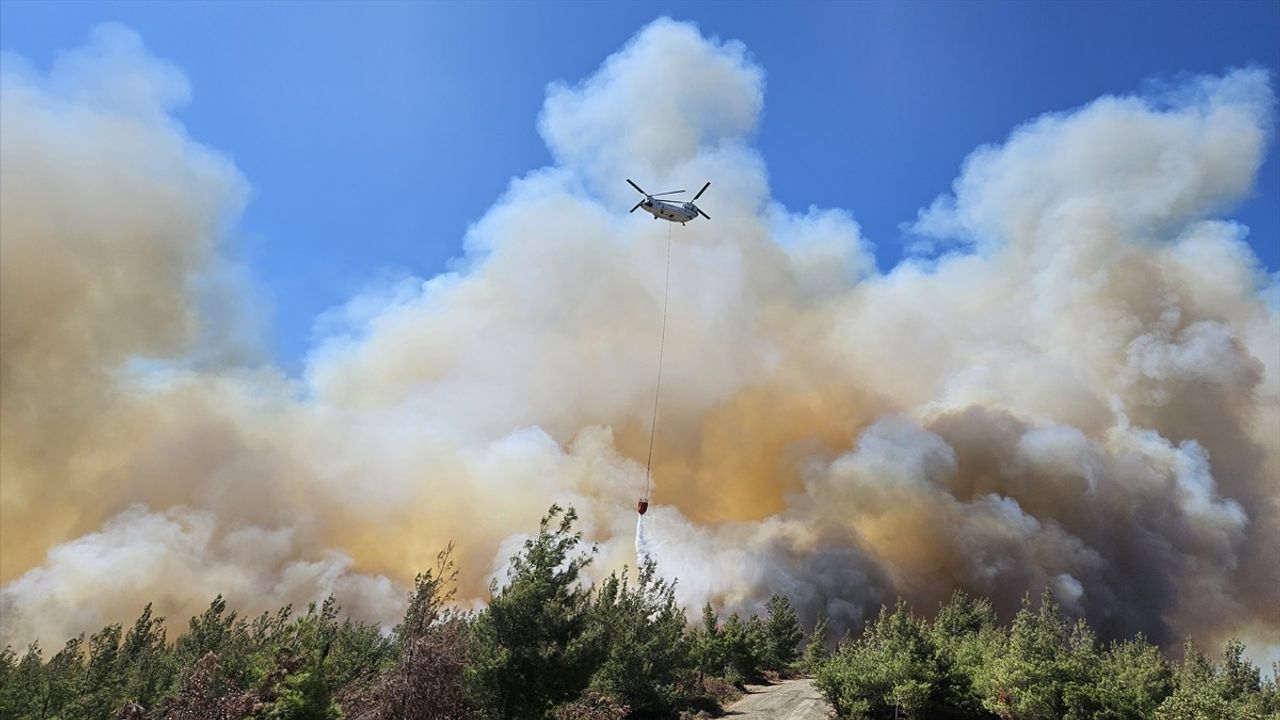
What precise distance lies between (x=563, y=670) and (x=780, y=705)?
3873cm

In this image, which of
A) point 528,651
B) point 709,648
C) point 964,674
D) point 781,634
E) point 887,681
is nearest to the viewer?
point 528,651

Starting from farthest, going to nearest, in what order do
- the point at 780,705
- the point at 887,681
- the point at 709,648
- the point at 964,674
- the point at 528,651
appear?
the point at 709,648 → the point at 780,705 → the point at 964,674 → the point at 887,681 → the point at 528,651

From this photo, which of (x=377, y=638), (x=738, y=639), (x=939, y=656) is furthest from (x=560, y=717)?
(x=377, y=638)

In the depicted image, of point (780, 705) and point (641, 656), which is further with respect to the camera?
point (780, 705)

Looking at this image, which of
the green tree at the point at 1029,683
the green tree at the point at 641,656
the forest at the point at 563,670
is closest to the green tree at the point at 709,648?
the forest at the point at 563,670

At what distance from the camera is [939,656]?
148 ft

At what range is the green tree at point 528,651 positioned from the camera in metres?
23.8

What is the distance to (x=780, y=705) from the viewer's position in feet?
182

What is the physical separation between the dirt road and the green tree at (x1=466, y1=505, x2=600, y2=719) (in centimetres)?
3094

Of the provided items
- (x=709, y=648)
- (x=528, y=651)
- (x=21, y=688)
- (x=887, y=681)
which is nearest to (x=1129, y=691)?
(x=887, y=681)

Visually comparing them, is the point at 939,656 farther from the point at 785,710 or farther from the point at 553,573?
the point at 553,573

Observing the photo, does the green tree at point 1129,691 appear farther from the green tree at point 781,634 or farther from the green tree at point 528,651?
the green tree at point 781,634

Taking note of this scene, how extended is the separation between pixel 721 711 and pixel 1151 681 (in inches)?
1321

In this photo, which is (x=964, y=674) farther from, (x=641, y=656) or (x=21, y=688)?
(x=21, y=688)
